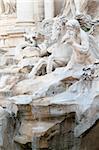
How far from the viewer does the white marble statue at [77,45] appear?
7.90 meters

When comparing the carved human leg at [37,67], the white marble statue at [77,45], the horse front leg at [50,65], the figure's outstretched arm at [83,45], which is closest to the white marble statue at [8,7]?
the carved human leg at [37,67]

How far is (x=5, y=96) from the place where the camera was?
7992 mm

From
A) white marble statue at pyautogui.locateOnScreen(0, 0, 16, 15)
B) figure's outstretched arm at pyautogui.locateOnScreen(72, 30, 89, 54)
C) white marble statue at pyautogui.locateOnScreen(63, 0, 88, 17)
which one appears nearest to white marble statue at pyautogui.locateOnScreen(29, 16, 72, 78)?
figure's outstretched arm at pyautogui.locateOnScreen(72, 30, 89, 54)

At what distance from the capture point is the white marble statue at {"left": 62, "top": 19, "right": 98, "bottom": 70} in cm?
790

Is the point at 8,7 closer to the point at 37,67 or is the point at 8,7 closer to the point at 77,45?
the point at 37,67

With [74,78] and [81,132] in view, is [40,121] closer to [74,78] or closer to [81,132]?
[81,132]

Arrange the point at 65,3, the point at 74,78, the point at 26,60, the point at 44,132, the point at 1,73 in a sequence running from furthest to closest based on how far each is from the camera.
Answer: the point at 65,3 → the point at 26,60 → the point at 1,73 → the point at 74,78 → the point at 44,132

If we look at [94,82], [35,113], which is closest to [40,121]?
[35,113]

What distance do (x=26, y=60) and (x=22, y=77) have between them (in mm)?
1096

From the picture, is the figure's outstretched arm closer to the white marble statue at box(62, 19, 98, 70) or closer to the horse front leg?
the white marble statue at box(62, 19, 98, 70)

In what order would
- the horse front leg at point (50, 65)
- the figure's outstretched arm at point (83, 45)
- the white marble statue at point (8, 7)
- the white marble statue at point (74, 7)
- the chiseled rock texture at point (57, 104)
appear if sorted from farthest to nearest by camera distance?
the white marble statue at point (8, 7) → the white marble statue at point (74, 7) → the horse front leg at point (50, 65) → the figure's outstretched arm at point (83, 45) → the chiseled rock texture at point (57, 104)

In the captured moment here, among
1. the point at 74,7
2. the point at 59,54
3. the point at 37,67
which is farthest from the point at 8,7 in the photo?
the point at 59,54

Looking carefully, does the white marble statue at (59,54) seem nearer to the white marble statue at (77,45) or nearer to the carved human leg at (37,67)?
the carved human leg at (37,67)

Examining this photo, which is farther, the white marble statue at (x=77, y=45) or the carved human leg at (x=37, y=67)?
the carved human leg at (x=37, y=67)
